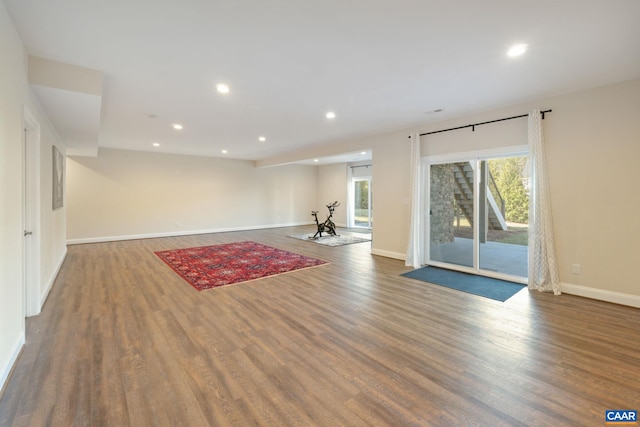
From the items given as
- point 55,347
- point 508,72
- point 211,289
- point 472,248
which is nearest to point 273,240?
point 211,289

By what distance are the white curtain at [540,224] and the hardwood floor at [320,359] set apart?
0.27 m

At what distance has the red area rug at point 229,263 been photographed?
446 cm

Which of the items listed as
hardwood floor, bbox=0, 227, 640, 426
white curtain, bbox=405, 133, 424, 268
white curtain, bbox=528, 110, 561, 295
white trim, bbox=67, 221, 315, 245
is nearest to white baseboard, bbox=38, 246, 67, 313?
hardwood floor, bbox=0, 227, 640, 426

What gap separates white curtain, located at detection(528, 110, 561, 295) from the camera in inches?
150

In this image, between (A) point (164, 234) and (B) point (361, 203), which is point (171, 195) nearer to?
(A) point (164, 234)

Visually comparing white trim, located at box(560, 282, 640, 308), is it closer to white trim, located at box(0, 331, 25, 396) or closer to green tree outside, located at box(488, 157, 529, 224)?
green tree outside, located at box(488, 157, 529, 224)

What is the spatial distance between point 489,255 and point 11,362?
6.01 meters

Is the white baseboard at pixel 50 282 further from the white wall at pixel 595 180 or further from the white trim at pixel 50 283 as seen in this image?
the white wall at pixel 595 180

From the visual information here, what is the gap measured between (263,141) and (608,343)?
21.2ft

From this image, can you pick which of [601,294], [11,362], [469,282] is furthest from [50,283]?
[601,294]

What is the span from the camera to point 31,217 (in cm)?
321

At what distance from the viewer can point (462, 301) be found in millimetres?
3516

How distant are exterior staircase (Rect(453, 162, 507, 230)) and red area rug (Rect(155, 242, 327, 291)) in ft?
8.93

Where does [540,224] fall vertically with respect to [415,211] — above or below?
below
